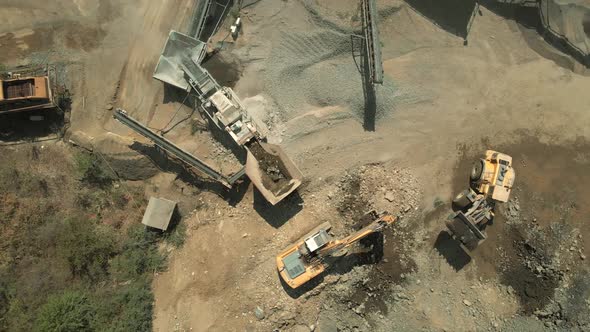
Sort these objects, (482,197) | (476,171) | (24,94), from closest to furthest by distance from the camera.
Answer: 1. (482,197)
2. (476,171)
3. (24,94)

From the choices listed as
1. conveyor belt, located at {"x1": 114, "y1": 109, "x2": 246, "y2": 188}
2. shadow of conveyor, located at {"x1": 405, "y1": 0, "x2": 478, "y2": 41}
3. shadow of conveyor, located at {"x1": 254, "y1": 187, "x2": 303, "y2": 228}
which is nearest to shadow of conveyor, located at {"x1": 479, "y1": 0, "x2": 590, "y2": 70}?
shadow of conveyor, located at {"x1": 405, "y1": 0, "x2": 478, "y2": 41}

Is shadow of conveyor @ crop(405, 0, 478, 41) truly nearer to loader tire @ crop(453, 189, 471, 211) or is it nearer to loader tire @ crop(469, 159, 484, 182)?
loader tire @ crop(469, 159, 484, 182)

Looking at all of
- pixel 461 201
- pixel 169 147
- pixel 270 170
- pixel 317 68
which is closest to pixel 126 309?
pixel 169 147

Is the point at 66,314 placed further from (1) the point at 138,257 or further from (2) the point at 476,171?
(2) the point at 476,171

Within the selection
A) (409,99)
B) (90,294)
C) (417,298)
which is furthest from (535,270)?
(90,294)

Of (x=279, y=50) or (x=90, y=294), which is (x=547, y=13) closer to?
(x=279, y=50)
